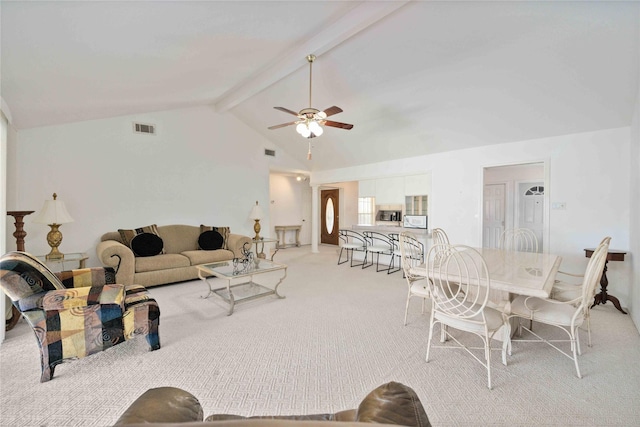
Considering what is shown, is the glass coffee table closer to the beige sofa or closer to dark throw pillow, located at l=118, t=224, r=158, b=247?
the beige sofa

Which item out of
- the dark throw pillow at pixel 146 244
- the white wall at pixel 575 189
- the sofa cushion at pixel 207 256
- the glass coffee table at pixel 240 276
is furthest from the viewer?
the sofa cushion at pixel 207 256

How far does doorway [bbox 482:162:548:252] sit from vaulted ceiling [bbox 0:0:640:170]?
7.68 ft

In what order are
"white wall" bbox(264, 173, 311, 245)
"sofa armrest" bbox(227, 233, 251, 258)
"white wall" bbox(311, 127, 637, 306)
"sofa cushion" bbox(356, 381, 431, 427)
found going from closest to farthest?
"sofa cushion" bbox(356, 381, 431, 427), "white wall" bbox(311, 127, 637, 306), "sofa armrest" bbox(227, 233, 251, 258), "white wall" bbox(264, 173, 311, 245)

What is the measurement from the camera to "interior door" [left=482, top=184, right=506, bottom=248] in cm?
642

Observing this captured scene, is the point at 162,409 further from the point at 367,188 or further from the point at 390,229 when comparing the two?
the point at 367,188

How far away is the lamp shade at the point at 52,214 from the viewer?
3.59 meters

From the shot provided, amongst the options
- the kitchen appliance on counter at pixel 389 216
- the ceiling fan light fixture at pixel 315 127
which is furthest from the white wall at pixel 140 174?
the ceiling fan light fixture at pixel 315 127

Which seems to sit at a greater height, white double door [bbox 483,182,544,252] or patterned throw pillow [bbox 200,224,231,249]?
white double door [bbox 483,182,544,252]

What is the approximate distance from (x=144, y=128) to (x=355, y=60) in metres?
3.91

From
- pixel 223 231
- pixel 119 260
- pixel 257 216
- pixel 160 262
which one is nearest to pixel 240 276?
pixel 160 262

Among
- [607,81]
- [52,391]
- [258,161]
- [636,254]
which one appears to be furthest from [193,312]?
[607,81]

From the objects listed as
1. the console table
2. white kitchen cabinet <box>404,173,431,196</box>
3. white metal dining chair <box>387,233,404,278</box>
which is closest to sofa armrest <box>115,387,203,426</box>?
white metal dining chair <box>387,233,404,278</box>

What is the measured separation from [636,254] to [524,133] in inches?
79.1

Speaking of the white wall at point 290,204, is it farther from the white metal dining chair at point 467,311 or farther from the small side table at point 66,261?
the white metal dining chair at point 467,311
